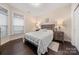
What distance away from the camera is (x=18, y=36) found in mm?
1292

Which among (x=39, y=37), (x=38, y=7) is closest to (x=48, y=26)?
(x=39, y=37)

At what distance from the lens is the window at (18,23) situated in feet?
4.18

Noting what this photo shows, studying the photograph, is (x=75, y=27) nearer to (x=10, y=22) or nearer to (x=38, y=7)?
(x=38, y=7)

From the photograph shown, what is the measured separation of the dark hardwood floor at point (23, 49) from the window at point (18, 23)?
20cm

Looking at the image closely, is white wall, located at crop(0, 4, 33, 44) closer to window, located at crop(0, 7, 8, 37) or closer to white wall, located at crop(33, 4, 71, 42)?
window, located at crop(0, 7, 8, 37)

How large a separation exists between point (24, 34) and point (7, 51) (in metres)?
0.45

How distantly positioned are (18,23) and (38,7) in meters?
0.52

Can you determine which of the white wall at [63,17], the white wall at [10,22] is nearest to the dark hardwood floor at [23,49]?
the white wall at [10,22]

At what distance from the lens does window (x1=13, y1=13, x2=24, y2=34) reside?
4.18 feet

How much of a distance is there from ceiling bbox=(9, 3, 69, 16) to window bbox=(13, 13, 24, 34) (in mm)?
173

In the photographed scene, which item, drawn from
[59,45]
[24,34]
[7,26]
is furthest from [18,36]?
[59,45]

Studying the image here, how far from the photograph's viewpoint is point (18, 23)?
4.26ft

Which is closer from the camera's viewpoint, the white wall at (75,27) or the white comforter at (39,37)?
the white wall at (75,27)

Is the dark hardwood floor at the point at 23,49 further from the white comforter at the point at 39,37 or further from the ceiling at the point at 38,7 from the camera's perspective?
the ceiling at the point at 38,7
